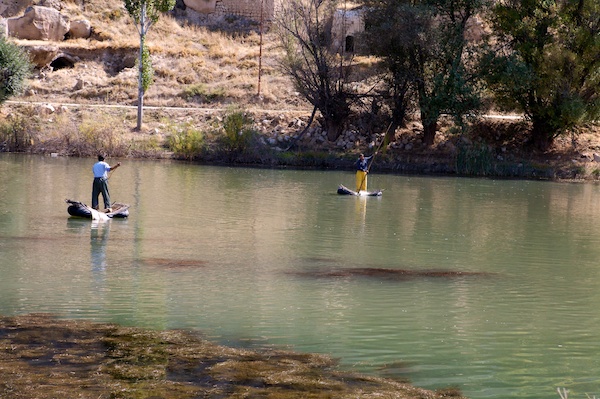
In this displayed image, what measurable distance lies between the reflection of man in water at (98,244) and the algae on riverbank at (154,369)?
17.2 feet

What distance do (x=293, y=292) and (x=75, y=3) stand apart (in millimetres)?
53235

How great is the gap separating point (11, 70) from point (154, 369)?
4036 centimetres

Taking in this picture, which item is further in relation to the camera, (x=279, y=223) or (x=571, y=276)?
(x=279, y=223)

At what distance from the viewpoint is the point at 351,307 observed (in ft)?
52.7

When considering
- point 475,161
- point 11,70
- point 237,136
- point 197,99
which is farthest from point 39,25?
point 475,161

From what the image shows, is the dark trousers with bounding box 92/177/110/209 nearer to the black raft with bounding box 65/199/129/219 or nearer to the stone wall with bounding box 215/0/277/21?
the black raft with bounding box 65/199/129/219

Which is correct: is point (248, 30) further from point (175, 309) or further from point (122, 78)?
point (175, 309)

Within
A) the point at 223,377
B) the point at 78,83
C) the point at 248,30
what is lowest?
the point at 223,377

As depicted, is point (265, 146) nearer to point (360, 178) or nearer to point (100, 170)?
point (360, 178)

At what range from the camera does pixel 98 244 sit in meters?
22.0

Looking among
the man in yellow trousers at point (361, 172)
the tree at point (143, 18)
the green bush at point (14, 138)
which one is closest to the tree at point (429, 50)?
the tree at point (143, 18)

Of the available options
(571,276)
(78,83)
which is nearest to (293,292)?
(571,276)

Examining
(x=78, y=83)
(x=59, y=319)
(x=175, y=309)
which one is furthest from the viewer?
(x=78, y=83)

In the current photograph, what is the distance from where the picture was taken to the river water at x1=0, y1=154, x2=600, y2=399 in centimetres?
1352
